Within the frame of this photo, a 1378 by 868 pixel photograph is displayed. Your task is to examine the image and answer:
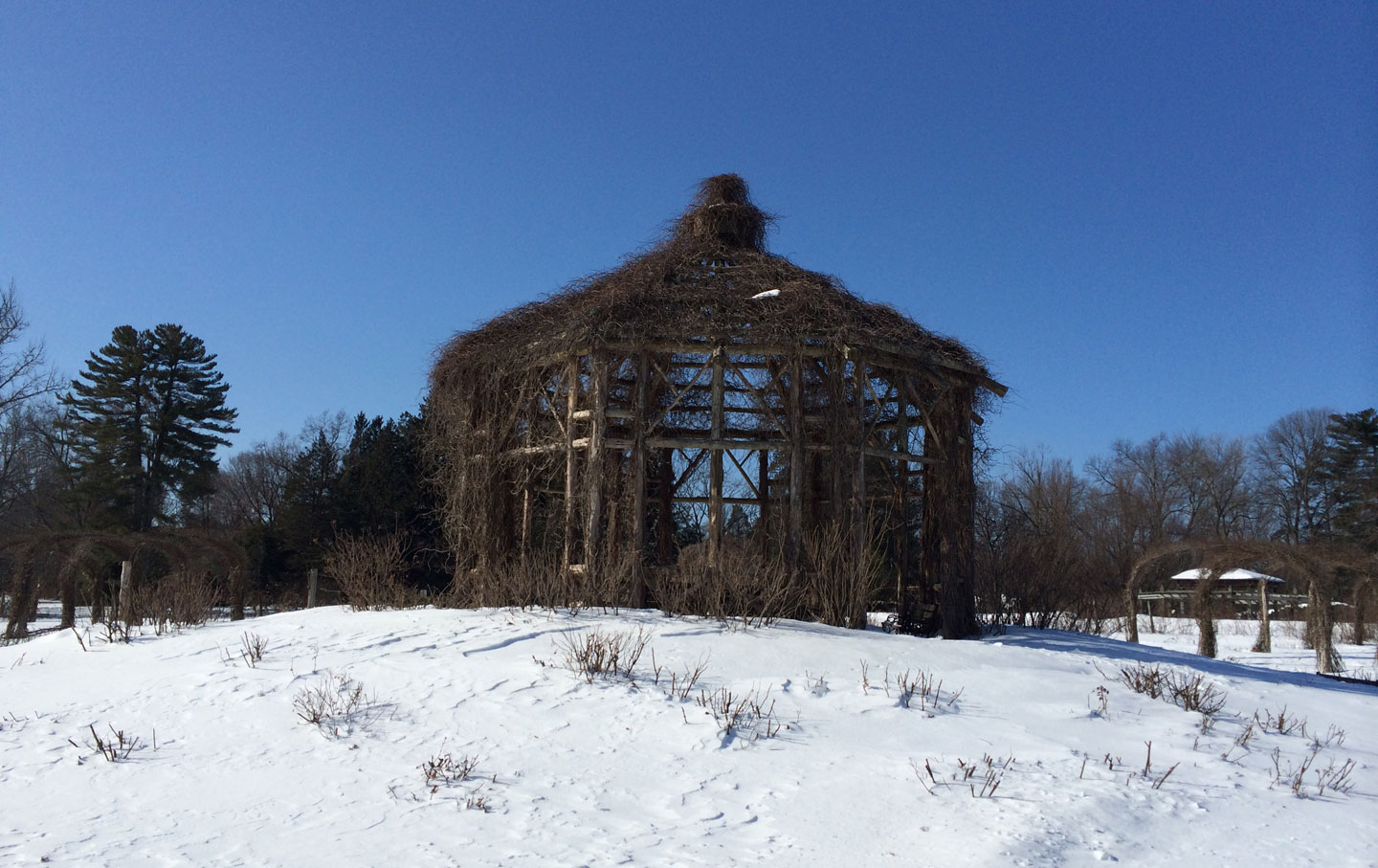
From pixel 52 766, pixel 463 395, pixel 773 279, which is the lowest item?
pixel 52 766

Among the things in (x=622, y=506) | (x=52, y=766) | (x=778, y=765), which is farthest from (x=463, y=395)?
(x=778, y=765)

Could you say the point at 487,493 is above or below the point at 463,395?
below

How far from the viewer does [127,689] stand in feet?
27.2

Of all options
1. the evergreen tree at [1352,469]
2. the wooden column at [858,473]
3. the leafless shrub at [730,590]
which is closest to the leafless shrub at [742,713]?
the leafless shrub at [730,590]

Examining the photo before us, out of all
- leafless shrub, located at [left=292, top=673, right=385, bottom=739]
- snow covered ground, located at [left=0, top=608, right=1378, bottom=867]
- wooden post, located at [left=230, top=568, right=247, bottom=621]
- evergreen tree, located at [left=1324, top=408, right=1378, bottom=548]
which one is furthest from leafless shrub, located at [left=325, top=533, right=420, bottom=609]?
evergreen tree, located at [left=1324, top=408, right=1378, bottom=548]

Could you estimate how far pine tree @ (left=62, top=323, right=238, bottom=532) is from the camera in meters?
34.1

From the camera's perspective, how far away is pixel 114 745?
671 centimetres

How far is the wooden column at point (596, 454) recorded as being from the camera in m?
11.3

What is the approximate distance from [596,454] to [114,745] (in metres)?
5.93

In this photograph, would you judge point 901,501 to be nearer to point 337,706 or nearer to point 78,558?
point 337,706

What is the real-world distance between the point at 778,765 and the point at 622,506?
22.5 ft

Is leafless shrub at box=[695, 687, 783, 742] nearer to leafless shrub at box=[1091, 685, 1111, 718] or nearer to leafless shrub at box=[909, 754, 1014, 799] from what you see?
leafless shrub at box=[909, 754, 1014, 799]

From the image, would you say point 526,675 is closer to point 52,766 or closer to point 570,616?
point 570,616

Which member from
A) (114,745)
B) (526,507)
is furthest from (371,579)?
(114,745)
